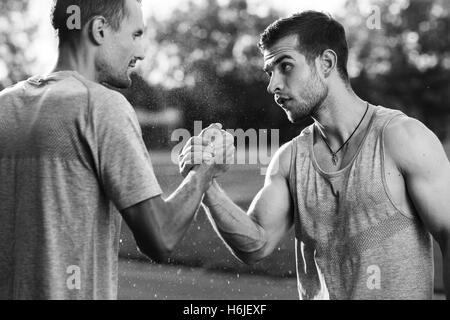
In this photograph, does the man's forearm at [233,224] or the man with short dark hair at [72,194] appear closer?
the man with short dark hair at [72,194]

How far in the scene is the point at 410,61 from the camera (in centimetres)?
2462

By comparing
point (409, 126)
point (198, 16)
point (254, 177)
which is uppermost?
point (198, 16)

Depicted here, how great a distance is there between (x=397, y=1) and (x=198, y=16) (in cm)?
788

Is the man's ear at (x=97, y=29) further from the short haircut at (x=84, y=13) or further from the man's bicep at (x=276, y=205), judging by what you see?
the man's bicep at (x=276, y=205)

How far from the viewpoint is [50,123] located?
1827 millimetres

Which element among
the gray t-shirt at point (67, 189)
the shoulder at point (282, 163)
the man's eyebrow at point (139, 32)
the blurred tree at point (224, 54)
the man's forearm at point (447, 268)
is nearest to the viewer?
the gray t-shirt at point (67, 189)

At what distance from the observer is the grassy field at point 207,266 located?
8.19 meters

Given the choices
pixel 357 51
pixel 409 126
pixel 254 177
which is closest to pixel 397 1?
pixel 357 51

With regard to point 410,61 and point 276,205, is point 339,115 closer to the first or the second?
point 276,205

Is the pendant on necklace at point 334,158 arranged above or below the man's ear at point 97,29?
below

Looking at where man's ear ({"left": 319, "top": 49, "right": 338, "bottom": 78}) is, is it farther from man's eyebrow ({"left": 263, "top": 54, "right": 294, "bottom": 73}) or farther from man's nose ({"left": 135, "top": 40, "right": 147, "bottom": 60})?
man's nose ({"left": 135, "top": 40, "right": 147, "bottom": 60})

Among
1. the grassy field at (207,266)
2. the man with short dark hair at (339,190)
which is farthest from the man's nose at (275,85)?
the grassy field at (207,266)

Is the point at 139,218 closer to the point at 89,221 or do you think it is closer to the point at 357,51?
the point at 89,221

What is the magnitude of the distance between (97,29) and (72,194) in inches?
20.7
